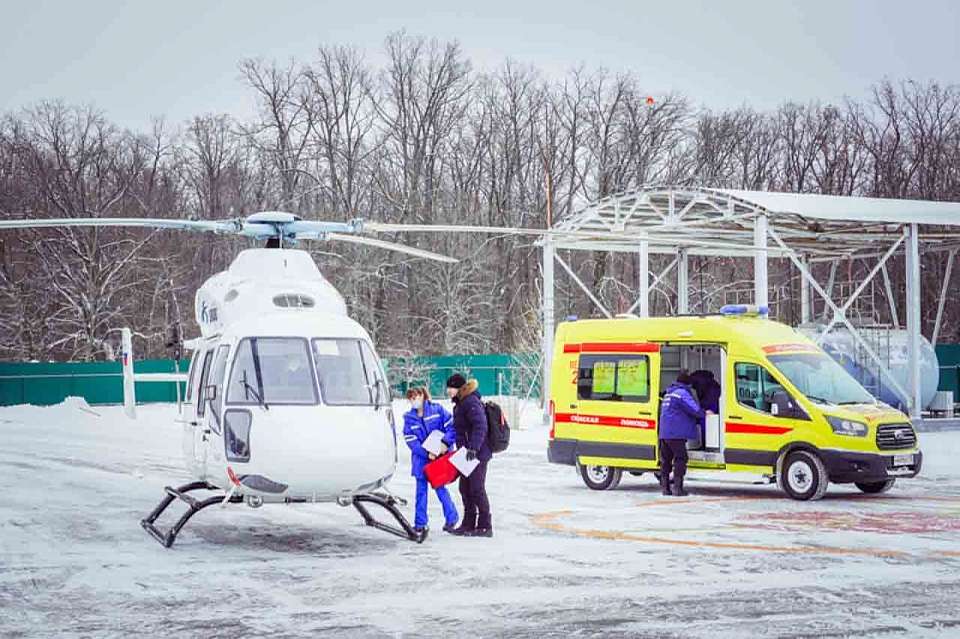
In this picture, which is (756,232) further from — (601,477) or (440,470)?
(440,470)

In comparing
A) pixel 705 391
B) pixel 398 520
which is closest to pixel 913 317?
pixel 705 391

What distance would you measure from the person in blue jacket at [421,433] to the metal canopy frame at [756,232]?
40.6ft

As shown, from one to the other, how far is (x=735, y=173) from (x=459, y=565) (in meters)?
56.4

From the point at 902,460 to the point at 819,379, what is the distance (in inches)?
66.0

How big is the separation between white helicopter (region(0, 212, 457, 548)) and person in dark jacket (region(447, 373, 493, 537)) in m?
0.78

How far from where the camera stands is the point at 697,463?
1884cm

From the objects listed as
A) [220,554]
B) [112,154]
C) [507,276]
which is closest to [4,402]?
[112,154]

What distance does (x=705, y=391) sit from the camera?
1912cm

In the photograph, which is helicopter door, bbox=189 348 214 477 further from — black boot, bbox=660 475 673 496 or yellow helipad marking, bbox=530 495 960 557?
black boot, bbox=660 475 673 496

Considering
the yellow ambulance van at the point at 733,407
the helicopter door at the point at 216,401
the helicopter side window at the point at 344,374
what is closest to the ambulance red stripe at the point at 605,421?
the yellow ambulance van at the point at 733,407

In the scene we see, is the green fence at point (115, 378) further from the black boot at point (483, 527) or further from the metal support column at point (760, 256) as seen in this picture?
the black boot at point (483, 527)

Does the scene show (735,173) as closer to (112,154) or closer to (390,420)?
(112,154)

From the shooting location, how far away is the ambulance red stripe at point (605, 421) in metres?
19.2

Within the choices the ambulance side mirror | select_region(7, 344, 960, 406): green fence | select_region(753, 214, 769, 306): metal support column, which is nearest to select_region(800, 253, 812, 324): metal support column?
select_region(753, 214, 769, 306): metal support column
